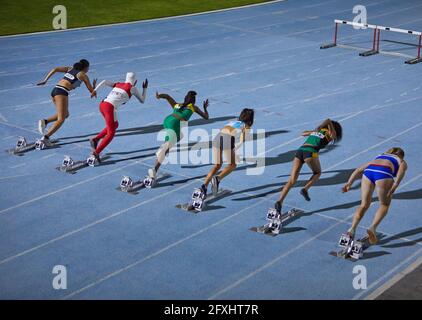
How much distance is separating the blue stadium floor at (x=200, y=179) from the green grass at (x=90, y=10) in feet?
7.84

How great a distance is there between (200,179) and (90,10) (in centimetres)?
1953

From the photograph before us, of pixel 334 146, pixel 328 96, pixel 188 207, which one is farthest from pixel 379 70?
pixel 188 207

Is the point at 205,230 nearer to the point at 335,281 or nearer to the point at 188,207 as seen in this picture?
the point at 188,207

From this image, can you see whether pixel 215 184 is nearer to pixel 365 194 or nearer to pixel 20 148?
pixel 365 194

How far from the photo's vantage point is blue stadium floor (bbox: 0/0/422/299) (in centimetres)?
1052

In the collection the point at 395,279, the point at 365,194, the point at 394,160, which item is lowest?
the point at 395,279

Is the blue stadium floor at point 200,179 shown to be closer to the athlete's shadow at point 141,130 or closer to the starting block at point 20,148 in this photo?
the athlete's shadow at point 141,130

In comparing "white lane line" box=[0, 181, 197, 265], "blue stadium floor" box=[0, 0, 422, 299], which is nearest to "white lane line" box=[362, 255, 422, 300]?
"blue stadium floor" box=[0, 0, 422, 299]

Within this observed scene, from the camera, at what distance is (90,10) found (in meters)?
31.6

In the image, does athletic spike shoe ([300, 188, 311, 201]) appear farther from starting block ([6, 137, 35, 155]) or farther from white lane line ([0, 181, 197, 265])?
starting block ([6, 137, 35, 155])

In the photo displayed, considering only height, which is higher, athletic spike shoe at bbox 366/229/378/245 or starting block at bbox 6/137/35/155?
starting block at bbox 6/137/35/155

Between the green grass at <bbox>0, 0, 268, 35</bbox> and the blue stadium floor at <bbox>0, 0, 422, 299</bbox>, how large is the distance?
7.84 ft

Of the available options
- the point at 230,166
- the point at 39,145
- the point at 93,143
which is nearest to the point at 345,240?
the point at 230,166

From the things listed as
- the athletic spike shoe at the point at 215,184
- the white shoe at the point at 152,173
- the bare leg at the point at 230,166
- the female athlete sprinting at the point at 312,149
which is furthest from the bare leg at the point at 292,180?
the white shoe at the point at 152,173
